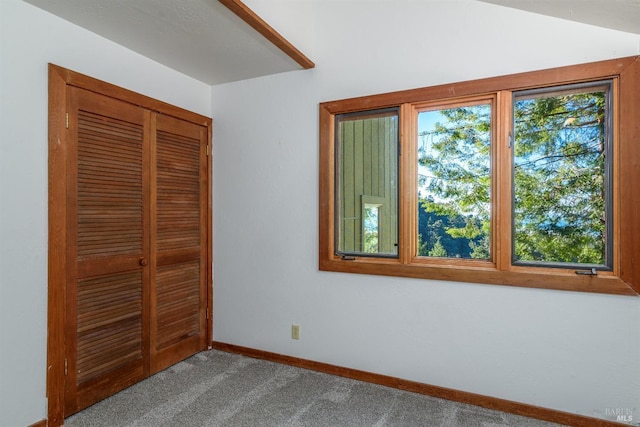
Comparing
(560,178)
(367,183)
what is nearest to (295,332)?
(367,183)

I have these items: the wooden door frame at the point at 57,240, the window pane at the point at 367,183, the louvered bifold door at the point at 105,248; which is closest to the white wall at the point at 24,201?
the wooden door frame at the point at 57,240

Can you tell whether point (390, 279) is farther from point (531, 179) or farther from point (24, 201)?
point (24, 201)

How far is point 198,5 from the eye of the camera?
1.91 m

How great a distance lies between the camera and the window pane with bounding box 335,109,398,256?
252cm

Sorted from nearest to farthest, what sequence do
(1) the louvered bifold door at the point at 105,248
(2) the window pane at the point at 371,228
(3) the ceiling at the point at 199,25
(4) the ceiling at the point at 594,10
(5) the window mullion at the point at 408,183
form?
(4) the ceiling at the point at 594,10 → (3) the ceiling at the point at 199,25 → (1) the louvered bifold door at the point at 105,248 → (5) the window mullion at the point at 408,183 → (2) the window pane at the point at 371,228

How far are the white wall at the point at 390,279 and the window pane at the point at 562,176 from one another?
22 cm

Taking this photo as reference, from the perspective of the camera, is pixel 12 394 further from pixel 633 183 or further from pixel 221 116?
pixel 633 183

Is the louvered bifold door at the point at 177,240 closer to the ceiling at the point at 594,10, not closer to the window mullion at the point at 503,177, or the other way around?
the window mullion at the point at 503,177

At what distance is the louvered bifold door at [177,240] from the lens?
8.65ft

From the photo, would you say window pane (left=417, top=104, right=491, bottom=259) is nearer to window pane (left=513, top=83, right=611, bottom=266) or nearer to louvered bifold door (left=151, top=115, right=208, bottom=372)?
window pane (left=513, top=83, right=611, bottom=266)

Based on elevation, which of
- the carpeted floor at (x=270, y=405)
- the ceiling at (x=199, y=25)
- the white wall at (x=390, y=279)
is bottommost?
the carpeted floor at (x=270, y=405)

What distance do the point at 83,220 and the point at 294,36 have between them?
6.11ft

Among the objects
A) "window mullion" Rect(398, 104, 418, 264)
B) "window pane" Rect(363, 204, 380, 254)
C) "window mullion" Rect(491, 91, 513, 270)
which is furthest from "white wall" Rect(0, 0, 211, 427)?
"window mullion" Rect(491, 91, 513, 270)

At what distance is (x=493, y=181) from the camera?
223 cm
